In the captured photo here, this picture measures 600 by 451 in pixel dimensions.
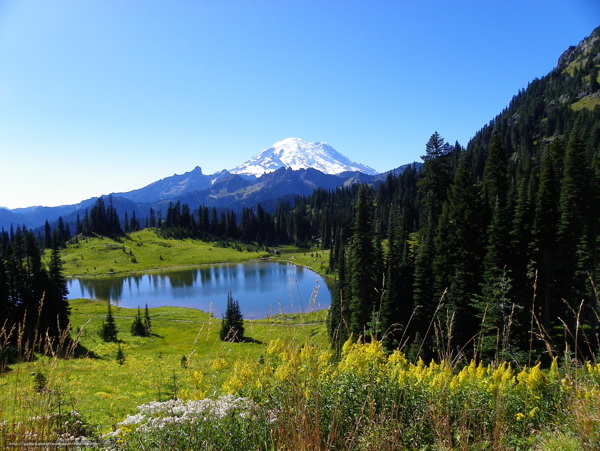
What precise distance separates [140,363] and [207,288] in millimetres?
55268

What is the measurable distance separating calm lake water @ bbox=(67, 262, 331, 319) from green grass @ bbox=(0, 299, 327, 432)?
8012 millimetres

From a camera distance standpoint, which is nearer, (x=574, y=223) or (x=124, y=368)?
(x=124, y=368)

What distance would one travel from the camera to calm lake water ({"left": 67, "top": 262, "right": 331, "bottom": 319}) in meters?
66.9

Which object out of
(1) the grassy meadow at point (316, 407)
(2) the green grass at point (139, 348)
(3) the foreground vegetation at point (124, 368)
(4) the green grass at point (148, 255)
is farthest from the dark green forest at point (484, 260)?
(4) the green grass at point (148, 255)

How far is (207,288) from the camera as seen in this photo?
83.6 meters

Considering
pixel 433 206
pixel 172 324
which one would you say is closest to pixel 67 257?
pixel 172 324

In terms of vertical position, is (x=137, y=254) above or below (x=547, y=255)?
below

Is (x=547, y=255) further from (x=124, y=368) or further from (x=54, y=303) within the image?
(x=54, y=303)

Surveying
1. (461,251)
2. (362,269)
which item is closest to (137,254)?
(362,269)

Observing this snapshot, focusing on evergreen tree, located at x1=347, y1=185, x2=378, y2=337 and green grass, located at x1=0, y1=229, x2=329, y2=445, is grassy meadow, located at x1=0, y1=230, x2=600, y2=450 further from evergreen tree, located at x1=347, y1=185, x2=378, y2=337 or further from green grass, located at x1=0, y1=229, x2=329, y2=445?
evergreen tree, located at x1=347, y1=185, x2=378, y2=337

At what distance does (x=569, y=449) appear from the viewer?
3.59 m

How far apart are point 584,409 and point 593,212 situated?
32096mm

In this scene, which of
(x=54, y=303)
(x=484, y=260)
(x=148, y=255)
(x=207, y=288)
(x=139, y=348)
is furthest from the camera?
(x=148, y=255)

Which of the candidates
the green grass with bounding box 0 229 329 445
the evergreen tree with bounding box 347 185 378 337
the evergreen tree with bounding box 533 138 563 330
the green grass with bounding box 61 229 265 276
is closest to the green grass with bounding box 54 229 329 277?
the green grass with bounding box 61 229 265 276
